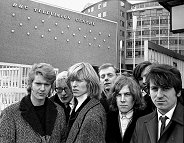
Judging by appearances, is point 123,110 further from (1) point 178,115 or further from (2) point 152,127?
(1) point 178,115

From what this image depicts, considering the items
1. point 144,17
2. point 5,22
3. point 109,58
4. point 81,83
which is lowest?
point 81,83

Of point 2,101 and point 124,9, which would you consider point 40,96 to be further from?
point 124,9

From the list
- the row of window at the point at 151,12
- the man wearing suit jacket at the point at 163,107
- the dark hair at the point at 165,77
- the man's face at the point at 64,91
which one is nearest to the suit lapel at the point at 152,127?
the man wearing suit jacket at the point at 163,107

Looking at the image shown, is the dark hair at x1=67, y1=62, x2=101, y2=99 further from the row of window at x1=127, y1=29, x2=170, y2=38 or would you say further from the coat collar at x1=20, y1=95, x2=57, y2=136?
the row of window at x1=127, y1=29, x2=170, y2=38

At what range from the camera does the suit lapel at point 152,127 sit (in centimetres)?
212

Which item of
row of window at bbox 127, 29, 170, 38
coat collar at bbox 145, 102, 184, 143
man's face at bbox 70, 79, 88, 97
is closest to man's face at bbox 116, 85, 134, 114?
man's face at bbox 70, 79, 88, 97

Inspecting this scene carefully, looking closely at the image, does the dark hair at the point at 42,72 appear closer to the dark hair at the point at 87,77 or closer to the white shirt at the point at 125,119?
the dark hair at the point at 87,77

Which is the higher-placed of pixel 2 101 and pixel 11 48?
pixel 11 48

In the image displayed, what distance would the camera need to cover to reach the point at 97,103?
9.00 ft

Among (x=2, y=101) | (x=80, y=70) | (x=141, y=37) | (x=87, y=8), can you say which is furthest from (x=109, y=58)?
(x=80, y=70)

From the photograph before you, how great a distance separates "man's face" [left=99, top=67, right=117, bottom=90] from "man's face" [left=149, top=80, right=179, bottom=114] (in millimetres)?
1587

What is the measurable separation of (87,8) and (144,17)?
1429 cm

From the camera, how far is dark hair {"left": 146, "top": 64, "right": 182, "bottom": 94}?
2.15m

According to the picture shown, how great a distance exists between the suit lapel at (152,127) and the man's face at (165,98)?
0.10 meters
